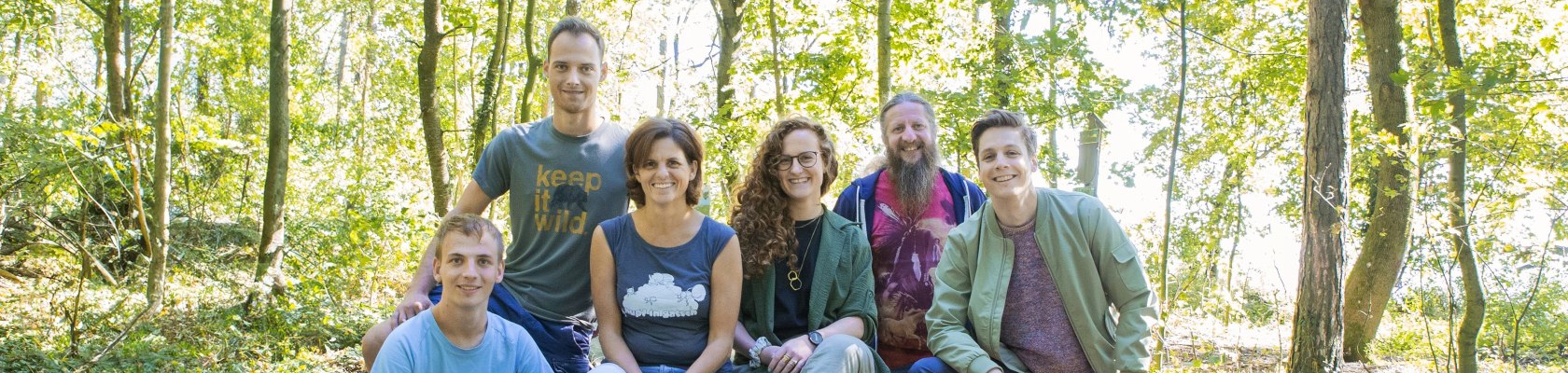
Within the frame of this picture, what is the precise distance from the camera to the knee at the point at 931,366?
10.4ft

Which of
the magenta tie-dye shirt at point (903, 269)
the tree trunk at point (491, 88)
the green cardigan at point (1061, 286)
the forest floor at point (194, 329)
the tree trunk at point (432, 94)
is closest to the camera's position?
the green cardigan at point (1061, 286)

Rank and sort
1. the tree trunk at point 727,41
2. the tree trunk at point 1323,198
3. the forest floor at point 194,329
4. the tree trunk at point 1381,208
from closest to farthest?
1. the tree trunk at point 1323,198
2. the forest floor at point 194,329
3. the tree trunk at point 1381,208
4. the tree trunk at point 727,41

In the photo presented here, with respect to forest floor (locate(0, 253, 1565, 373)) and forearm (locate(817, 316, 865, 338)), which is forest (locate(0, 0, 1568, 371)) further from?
forearm (locate(817, 316, 865, 338))

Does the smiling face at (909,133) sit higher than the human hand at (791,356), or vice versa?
the smiling face at (909,133)

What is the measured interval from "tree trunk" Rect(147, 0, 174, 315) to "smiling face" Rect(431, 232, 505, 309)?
6.36 m

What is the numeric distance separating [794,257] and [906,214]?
0.61 metres

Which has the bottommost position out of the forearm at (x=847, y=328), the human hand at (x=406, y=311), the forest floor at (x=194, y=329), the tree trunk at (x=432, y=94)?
the forest floor at (x=194, y=329)

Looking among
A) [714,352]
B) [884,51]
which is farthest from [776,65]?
[714,352]

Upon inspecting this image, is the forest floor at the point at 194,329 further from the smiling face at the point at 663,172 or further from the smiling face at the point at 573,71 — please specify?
the smiling face at the point at 663,172

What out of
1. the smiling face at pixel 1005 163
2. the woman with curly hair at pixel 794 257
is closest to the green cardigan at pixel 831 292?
the woman with curly hair at pixel 794 257

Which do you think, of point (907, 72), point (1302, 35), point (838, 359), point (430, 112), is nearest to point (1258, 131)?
point (1302, 35)

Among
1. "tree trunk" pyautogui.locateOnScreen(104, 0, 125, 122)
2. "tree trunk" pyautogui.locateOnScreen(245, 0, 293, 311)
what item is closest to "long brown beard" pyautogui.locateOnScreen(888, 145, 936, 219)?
"tree trunk" pyautogui.locateOnScreen(245, 0, 293, 311)

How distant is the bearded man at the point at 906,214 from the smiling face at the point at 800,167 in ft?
1.24

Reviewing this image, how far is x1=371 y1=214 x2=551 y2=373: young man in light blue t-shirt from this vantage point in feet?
8.77
